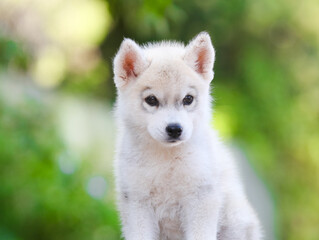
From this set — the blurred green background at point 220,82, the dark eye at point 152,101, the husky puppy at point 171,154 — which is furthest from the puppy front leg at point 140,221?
the blurred green background at point 220,82

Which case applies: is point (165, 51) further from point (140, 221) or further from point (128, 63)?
point (140, 221)

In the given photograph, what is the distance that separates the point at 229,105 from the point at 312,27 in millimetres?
2508

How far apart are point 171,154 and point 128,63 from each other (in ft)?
1.99

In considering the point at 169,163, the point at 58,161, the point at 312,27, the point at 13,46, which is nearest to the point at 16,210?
the point at 58,161

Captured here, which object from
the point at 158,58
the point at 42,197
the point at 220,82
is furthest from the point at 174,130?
the point at 220,82

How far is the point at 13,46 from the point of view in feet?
16.6

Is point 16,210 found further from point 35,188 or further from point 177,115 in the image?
point 177,115

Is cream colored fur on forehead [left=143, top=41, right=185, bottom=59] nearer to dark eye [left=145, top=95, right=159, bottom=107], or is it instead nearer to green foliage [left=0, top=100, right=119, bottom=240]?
dark eye [left=145, top=95, right=159, bottom=107]

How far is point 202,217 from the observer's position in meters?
3.65

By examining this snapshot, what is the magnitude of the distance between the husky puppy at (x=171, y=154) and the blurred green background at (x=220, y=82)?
12.0 feet

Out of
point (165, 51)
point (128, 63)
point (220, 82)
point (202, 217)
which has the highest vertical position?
point (220, 82)

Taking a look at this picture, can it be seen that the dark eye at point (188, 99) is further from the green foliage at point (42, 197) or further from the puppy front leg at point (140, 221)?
the green foliage at point (42, 197)

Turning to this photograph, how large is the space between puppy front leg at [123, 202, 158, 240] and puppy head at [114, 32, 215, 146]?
16.4 inches

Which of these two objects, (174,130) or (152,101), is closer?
(174,130)
